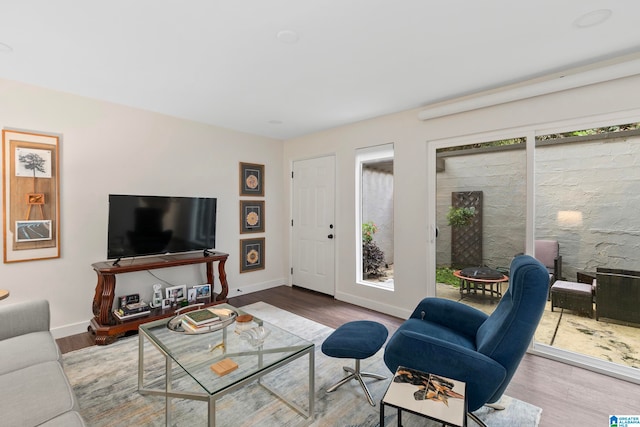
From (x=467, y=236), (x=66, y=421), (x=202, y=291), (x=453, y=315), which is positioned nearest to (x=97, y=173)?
(x=202, y=291)

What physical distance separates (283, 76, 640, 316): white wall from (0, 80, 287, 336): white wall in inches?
56.7

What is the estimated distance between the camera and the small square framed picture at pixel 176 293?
11.6 ft

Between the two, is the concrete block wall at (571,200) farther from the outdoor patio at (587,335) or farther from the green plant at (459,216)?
the outdoor patio at (587,335)

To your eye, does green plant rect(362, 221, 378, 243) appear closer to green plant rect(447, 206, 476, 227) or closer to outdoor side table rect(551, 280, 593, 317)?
green plant rect(447, 206, 476, 227)

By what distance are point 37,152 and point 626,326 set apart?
569 centimetres

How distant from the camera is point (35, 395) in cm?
144

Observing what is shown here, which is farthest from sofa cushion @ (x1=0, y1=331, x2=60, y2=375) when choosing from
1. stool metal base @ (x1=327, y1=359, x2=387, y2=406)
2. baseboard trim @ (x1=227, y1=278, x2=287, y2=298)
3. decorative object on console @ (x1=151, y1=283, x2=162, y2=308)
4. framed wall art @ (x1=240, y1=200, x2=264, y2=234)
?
framed wall art @ (x1=240, y1=200, x2=264, y2=234)

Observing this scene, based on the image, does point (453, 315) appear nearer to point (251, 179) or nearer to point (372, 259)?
point (372, 259)

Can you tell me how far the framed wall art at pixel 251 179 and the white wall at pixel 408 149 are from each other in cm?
49

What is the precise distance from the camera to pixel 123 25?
6.31 feet

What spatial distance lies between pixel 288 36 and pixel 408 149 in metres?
2.05

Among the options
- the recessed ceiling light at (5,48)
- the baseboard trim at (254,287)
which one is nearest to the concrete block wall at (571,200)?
the baseboard trim at (254,287)

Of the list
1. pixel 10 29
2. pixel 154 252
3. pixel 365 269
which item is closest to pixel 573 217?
pixel 365 269

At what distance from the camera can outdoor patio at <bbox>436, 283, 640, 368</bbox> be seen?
2.49 meters
